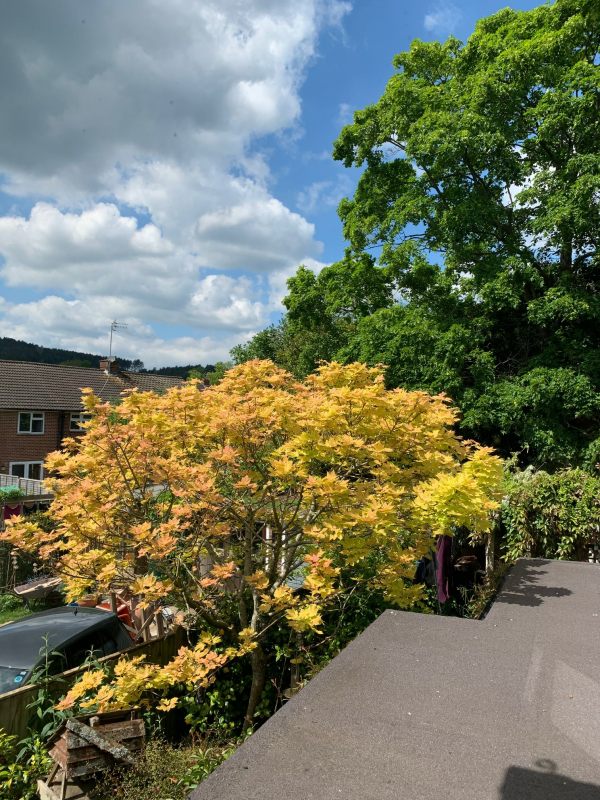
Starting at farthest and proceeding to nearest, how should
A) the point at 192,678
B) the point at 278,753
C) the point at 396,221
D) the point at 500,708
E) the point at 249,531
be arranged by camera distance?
the point at 396,221
the point at 249,531
the point at 192,678
the point at 500,708
the point at 278,753

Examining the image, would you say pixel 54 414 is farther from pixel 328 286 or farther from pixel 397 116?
pixel 397 116

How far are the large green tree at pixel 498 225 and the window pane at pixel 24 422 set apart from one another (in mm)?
17722

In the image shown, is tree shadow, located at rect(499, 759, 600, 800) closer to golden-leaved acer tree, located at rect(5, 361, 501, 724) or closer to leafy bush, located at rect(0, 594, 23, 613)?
golden-leaved acer tree, located at rect(5, 361, 501, 724)

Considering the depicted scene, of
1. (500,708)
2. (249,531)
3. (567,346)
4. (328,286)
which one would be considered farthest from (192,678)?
(328,286)

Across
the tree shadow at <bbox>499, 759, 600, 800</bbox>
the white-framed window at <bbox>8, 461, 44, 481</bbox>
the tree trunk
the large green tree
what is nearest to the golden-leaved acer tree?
the tree trunk

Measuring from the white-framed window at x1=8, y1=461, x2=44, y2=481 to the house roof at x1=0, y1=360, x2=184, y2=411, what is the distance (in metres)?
2.60

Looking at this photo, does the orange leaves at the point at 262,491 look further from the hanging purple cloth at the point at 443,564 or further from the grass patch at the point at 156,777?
the hanging purple cloth at the point at 443,564

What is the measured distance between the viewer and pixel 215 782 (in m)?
2.08

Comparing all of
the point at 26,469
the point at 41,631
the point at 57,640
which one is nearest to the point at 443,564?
the point at 57,640

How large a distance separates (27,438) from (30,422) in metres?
0.82

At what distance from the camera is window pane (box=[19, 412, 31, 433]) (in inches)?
954

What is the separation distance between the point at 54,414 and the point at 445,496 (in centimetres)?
2527

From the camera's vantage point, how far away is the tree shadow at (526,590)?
177 inches

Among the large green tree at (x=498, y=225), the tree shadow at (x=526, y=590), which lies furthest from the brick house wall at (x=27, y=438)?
the tree shadow at (x=526, y=590)
